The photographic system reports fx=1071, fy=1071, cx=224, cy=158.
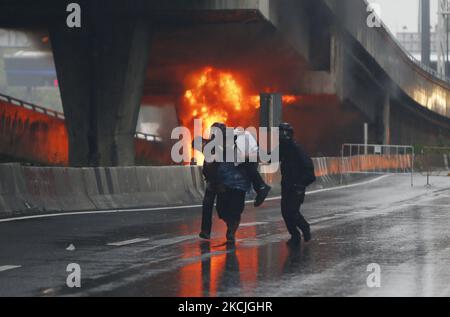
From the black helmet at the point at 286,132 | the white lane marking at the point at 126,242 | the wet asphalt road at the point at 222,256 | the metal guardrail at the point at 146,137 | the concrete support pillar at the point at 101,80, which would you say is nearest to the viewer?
the wet asphalt road at the point at 222,256

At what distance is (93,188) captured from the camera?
68.9 ft

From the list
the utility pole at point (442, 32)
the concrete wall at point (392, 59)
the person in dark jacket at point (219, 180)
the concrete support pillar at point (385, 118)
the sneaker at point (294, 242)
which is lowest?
the sneaker at point (294, 242)

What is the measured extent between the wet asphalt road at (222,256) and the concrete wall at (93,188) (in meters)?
1.04

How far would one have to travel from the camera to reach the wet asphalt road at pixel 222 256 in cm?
992

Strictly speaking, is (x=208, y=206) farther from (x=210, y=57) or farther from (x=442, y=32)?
(x=442, y=32)

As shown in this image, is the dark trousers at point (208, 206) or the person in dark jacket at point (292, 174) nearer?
the person in dark jacket at point (292, 174)

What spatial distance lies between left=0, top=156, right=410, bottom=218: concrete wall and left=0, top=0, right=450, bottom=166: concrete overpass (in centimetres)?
828

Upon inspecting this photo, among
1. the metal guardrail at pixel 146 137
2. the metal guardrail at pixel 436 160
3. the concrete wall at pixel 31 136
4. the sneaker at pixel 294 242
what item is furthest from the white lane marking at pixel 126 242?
the metal guardrail at pixel 146 137

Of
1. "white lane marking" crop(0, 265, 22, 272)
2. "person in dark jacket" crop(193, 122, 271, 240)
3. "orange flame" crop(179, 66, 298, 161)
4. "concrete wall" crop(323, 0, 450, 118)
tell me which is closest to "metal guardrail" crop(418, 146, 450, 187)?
"concrete wall" crop(323, 0, 450, 118)

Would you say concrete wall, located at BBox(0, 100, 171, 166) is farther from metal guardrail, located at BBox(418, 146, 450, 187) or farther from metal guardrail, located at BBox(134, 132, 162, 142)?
metal guardrail, located at BBox(418, 146, 450, 187)

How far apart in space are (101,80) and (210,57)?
10311 mm

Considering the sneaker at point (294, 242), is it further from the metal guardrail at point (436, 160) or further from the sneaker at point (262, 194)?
the metal guardrail at point (436, 160)
